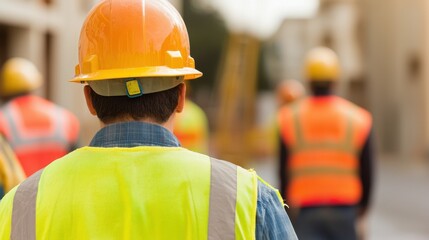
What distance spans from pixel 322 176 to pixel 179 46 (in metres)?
3.83

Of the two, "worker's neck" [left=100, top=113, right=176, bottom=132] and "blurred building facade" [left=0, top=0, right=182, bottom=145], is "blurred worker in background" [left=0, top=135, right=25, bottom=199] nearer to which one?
"worker's neck" [left=100, top=113, right=176, bottom=132]

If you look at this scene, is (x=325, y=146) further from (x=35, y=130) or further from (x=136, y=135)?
(x=136, y=135)

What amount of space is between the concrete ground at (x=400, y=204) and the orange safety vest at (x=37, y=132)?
6552 mm

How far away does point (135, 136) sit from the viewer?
2.40 m

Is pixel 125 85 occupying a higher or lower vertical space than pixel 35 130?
higher

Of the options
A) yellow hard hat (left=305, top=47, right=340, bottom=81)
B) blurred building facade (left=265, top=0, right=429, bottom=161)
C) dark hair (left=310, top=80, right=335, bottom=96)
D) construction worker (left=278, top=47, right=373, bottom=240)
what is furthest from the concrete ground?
construction worker (left=278, top=47, right=373, bottom=240)

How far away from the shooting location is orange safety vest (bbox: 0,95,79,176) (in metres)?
6.75

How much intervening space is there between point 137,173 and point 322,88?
14.6 ft

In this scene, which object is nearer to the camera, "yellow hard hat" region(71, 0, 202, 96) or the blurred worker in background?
"yellow hard hat" region(71, 0, 202, 96)

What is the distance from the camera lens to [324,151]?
629 cm

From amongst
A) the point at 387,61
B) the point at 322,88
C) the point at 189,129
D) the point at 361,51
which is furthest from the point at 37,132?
the point at 361,51

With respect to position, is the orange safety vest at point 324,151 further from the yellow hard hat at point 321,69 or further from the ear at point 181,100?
the ear at point 181,100

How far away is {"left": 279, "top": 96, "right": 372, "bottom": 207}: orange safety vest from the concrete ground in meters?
6.28

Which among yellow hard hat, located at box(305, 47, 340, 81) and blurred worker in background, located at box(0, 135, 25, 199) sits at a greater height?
yellow hard hat, located at box(305, 47, 340, 81)
